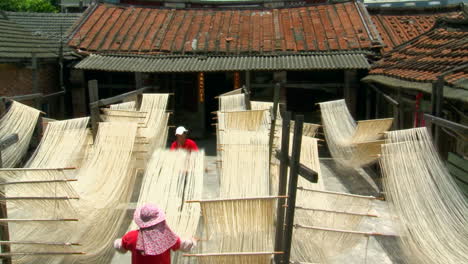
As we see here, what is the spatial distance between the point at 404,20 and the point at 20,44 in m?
9.78

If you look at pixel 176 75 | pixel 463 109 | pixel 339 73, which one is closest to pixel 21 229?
pixel 463 109

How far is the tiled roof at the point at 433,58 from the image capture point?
573 cm

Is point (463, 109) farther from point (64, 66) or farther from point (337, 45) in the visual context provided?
point (64, 66)

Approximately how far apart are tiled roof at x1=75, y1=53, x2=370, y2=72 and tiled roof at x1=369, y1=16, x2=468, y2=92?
769 millimetres

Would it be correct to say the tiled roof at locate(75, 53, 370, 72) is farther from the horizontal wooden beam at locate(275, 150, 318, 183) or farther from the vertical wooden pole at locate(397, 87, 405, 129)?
the horizontal wooden beam at locate(275, 150, 318, 183)

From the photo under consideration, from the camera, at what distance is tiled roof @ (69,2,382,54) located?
10.5 meters

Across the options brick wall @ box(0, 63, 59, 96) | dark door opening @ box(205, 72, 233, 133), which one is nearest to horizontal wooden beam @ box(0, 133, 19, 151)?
brick wall @ box(0, 63, 59, 96)

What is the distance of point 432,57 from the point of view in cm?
692

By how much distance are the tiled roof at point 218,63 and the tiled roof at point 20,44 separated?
78 cm

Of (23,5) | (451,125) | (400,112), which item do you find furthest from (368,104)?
(23,5)

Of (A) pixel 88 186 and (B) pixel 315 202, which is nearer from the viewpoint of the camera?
(B) pixel 315 202

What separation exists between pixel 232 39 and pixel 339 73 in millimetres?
2734

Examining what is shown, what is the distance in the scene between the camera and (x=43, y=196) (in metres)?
3.72

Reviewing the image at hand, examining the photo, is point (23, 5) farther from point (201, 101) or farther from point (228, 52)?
point (228, 52)
